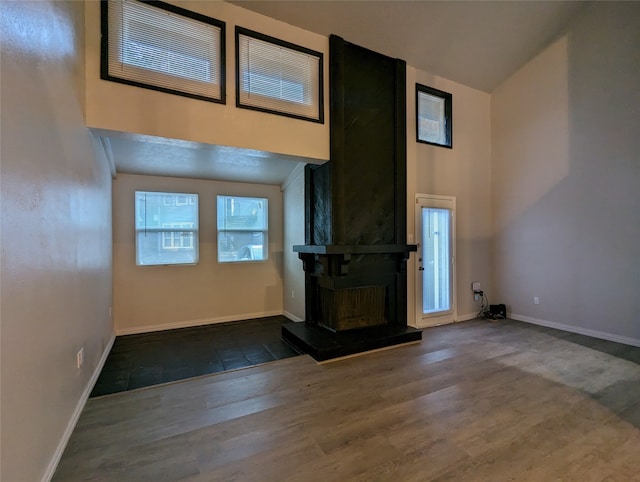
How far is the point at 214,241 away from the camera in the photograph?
5.14m

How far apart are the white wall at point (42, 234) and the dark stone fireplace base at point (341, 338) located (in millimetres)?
2108

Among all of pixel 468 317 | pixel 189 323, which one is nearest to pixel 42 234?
pixel 189 323

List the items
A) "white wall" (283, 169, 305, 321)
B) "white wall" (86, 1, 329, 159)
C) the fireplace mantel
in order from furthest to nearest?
"white wall" (283, 169, 305, 321)
the fireplace mantel
"white wall" (86, 1, 329, 159)

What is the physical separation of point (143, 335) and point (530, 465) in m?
4.74

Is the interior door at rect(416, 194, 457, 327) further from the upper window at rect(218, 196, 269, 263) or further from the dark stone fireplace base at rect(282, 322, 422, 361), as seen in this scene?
the upper window at rect(218, 196, 269, 263)

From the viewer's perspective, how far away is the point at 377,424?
6.93 ft

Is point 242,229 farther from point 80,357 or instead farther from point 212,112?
point 80,357

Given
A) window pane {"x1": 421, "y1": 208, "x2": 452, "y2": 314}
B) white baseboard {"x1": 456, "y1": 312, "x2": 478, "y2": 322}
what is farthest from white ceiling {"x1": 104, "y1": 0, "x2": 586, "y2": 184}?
white baseboard {"x1": 456, "y1": 312, "x2": 478, "y2": 322}

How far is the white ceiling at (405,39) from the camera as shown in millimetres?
3424

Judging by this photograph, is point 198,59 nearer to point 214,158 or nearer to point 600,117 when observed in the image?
point 214,158

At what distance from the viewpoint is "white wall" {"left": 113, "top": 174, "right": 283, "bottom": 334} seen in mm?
4508

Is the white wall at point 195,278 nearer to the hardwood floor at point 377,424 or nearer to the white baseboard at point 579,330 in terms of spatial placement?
the hardwood floor at point 377,424

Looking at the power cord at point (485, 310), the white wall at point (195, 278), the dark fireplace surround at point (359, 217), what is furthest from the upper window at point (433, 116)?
the white wall at point (195, 278)

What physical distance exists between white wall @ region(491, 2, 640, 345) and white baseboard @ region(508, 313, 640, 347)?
1 centimetres
